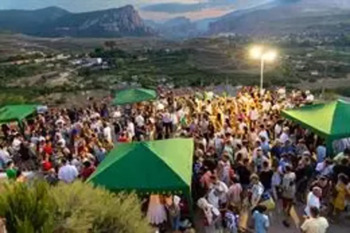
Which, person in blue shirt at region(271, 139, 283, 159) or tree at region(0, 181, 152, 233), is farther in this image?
person in blue shirt at region(271, 139, 283, 159)

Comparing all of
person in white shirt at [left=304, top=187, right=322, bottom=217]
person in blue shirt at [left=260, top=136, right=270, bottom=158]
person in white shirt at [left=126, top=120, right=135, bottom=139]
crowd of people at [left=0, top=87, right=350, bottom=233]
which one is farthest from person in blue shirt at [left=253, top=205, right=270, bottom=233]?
person in white shirt at [left=126, top=120, right=135, bottom=139]

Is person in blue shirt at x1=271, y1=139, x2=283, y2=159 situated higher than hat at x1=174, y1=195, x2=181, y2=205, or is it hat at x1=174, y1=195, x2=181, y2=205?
person in blue shirt at x1=271, y1=139, x2=283, y2=159

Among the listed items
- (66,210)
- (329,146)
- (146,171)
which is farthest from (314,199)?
(66,210)

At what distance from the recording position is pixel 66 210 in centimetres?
826

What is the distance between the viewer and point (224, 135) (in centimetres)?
1412

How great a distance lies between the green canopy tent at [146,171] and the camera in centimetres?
1045

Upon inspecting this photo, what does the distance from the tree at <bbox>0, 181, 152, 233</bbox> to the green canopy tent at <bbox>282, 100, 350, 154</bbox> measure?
6.31 metres

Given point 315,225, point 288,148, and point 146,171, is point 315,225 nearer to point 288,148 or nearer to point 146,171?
point 146,171

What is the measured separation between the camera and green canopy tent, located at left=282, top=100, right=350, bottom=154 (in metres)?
13.6

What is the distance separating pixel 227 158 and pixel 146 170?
212 cm

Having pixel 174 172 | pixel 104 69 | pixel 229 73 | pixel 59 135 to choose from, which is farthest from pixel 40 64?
pixel 174 172

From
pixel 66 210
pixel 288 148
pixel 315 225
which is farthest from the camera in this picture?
pixel 288 148

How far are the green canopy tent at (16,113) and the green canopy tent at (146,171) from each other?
10307 mm

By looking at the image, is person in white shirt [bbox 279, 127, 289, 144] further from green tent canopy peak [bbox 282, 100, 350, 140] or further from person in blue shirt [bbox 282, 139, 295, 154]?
green tent canopy peak [bbox 282, 100, 350, 140]
